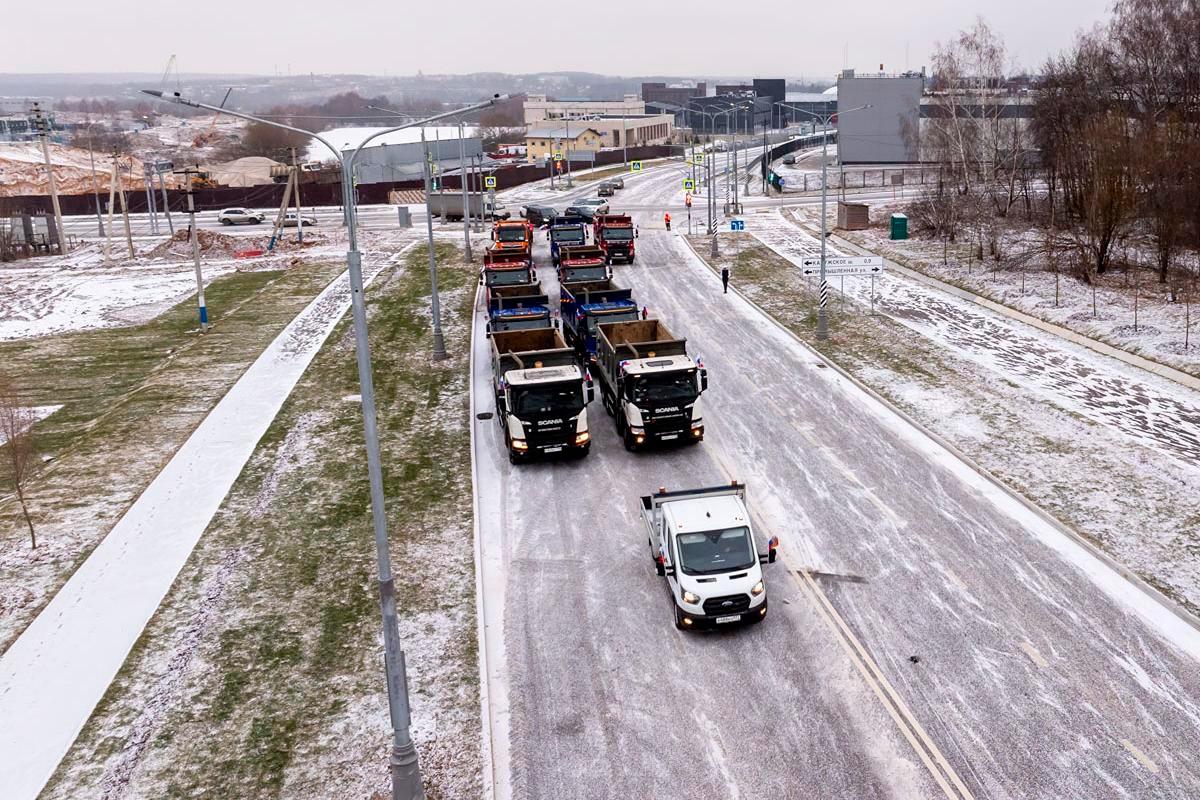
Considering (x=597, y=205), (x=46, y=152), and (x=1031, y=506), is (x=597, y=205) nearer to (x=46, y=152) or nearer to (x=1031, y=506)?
(x=46, y=152)

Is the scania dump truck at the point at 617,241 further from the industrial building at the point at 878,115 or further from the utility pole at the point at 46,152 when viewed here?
the industrial building at the point at 878,115

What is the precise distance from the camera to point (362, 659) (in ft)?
52.4

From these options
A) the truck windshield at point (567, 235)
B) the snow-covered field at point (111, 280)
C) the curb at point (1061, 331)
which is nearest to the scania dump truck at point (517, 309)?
the truck windshield at point (567, 235)

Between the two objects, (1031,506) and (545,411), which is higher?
(545,411)

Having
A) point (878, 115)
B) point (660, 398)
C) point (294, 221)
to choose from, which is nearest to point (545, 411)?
point (660, 398)

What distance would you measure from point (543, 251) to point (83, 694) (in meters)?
43.1

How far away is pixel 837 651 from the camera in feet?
52.1

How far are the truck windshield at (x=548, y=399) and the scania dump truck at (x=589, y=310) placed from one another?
247 inches

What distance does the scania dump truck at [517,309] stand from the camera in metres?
30.7

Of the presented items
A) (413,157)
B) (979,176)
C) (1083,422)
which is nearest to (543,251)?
(979,176)

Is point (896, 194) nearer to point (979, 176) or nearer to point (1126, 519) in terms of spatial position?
point (979, 176)

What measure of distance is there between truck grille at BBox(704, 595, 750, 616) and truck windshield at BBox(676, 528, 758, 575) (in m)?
0.51

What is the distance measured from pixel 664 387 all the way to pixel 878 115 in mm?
84911

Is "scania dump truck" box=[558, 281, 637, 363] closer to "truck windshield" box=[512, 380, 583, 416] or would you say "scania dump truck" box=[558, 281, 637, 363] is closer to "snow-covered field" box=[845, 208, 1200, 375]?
"truck windshield" box=[512, 380, 583, 416]
